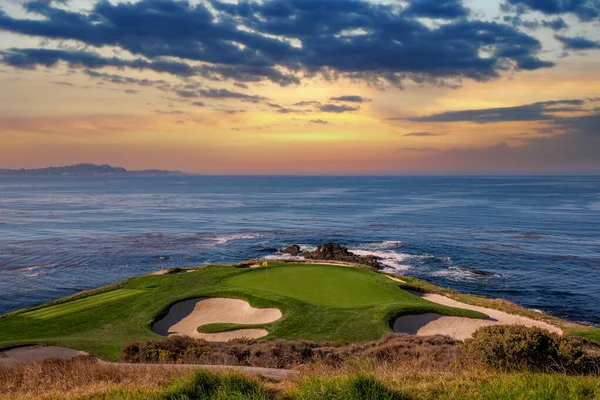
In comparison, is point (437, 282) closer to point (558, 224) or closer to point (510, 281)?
point (510, 281)

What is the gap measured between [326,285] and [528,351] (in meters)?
15.5

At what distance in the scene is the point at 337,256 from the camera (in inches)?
1719

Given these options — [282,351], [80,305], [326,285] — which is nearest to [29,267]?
[80,305]

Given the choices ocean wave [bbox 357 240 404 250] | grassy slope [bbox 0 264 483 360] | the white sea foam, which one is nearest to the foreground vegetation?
grassy slope [bbox 0 264 483 360]

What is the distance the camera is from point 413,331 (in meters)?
21.1

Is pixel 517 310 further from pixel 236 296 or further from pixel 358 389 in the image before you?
pixel 358 389

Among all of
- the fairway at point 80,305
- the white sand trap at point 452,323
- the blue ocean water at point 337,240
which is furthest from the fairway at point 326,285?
the blue ocean water at point 337,240

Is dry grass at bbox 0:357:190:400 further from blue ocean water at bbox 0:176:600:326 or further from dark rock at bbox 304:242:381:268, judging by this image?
dark rock at bbox 304:242:381:268

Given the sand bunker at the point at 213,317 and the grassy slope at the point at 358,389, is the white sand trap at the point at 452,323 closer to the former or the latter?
the sand bunker at the point at 213,317

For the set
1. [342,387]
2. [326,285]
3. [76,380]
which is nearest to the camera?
[342,387]

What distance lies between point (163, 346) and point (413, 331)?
1159 cm

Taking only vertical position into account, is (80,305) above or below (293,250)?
above

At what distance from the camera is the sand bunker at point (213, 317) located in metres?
21.2

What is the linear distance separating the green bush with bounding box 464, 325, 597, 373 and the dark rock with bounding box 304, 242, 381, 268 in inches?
1168
